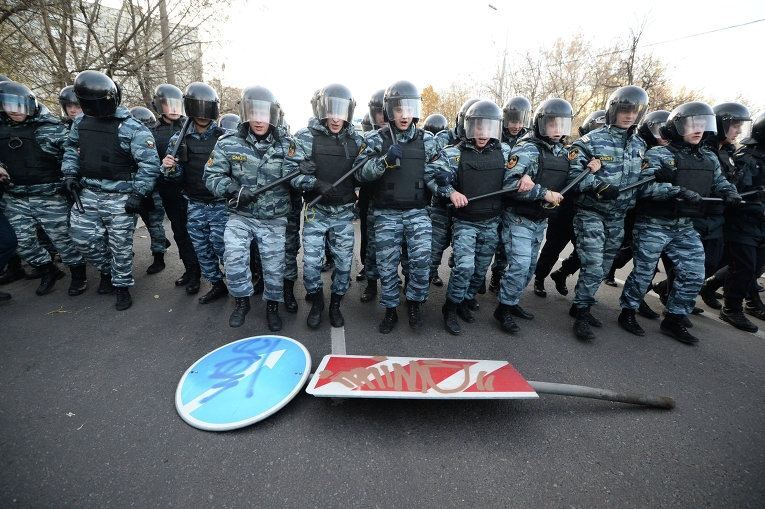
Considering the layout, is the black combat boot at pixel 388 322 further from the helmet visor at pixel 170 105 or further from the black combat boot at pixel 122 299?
the helmet visor at pixel 170 105

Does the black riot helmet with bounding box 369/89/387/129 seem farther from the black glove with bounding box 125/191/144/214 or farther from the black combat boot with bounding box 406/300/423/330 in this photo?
the black glove with bounding box 125/191/144/214

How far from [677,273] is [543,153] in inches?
72.0

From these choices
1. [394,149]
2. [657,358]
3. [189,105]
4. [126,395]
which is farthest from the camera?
[189,105]

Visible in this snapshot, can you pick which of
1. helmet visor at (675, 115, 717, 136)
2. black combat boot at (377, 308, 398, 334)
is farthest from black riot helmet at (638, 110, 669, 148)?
black combat boot at (377, 308, 398, 334)

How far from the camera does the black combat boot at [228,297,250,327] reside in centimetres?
338

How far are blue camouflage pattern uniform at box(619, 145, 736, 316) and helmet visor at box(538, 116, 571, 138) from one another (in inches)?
35.6

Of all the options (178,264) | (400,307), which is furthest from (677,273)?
(178,264)

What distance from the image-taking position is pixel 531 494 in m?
1.78

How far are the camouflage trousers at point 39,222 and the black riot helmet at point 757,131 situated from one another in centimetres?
791

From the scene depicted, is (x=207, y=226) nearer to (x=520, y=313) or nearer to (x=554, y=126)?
(x=520, y=313)

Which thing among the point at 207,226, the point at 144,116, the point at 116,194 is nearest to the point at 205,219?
the point at 207,226

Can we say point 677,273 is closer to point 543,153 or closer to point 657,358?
point 657,358

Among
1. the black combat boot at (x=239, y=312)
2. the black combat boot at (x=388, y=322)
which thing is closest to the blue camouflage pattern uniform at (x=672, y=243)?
the black combat boot at (x=388, y=322)

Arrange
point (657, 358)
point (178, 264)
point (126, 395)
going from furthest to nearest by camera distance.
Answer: point (178, 264)
point (657, 358)
point (126, 395)
